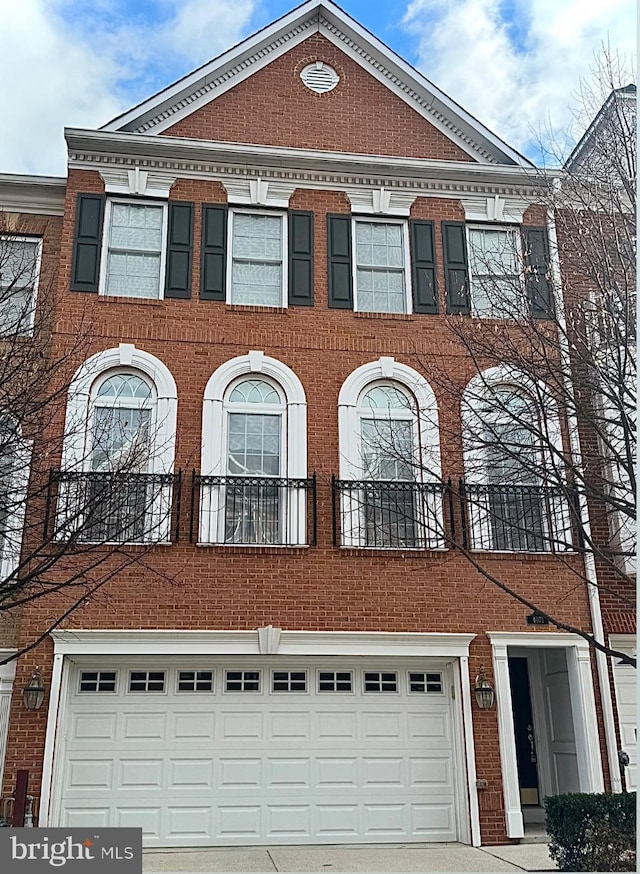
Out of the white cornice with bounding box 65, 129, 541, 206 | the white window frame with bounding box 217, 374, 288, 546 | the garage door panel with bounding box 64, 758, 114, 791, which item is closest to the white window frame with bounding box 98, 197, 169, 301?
the white cornice with bounding box 65, 129, 541, 206

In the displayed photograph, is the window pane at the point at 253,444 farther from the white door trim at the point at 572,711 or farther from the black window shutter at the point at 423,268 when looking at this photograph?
the white door trim at the point at 572,711

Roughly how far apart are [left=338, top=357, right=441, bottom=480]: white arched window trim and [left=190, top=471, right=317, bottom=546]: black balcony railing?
649 mm

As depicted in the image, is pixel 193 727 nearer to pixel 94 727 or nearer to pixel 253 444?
pixel 94 727

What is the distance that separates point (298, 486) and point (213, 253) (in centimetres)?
373

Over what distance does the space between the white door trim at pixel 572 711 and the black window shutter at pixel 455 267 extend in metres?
4.67

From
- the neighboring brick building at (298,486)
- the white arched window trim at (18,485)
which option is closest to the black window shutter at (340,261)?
the neighboring brick building at (298,486)

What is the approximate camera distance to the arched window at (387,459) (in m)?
11.2

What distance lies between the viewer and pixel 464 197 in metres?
13.0

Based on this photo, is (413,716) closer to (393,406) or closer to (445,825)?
(445,825)

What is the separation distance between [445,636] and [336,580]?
157 centimetres

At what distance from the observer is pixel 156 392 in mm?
11477

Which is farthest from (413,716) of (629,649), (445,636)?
(629,649)

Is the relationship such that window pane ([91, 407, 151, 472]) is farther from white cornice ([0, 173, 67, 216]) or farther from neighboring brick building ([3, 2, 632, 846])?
white cornice ([0, 173, 67, 216])

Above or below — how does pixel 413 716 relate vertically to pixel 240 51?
below
